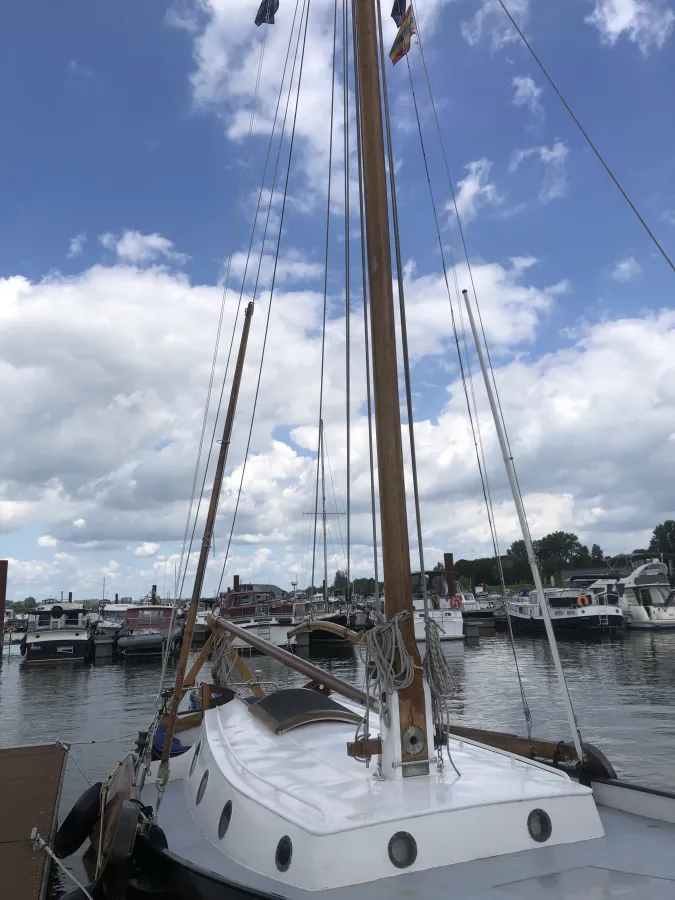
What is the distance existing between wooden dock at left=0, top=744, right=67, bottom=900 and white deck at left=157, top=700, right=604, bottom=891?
1.75 meters

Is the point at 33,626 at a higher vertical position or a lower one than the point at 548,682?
higher

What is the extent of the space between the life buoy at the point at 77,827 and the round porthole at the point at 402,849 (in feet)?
19.4

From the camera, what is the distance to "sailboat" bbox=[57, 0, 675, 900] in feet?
15.7

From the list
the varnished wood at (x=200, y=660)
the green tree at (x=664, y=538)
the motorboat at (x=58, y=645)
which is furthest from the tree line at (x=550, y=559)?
the varnished wood at (x=200, y=660)

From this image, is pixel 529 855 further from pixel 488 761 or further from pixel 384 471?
pixel 384 471

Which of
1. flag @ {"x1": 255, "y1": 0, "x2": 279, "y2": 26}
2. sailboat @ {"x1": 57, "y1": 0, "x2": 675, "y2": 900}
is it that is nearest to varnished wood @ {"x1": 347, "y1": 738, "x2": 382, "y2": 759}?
sailboat @ {"x1": 57, "y1": 0, "x2": 675, "y2": 900}

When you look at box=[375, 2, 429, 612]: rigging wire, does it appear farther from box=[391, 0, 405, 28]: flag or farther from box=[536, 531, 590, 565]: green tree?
box=[536, 531, 590, 565]: green tree

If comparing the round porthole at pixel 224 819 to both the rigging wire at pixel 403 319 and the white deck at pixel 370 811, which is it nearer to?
the white deck at pixel 370 811

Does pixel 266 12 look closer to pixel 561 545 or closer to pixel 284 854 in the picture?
pixel 284 854

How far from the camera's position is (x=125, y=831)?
6.75m

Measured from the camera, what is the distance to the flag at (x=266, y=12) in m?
11.9

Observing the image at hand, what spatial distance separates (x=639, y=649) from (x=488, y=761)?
134 ft

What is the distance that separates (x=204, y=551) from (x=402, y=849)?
536 centimetres

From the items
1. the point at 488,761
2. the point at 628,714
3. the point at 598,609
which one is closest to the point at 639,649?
the point at 598,609
